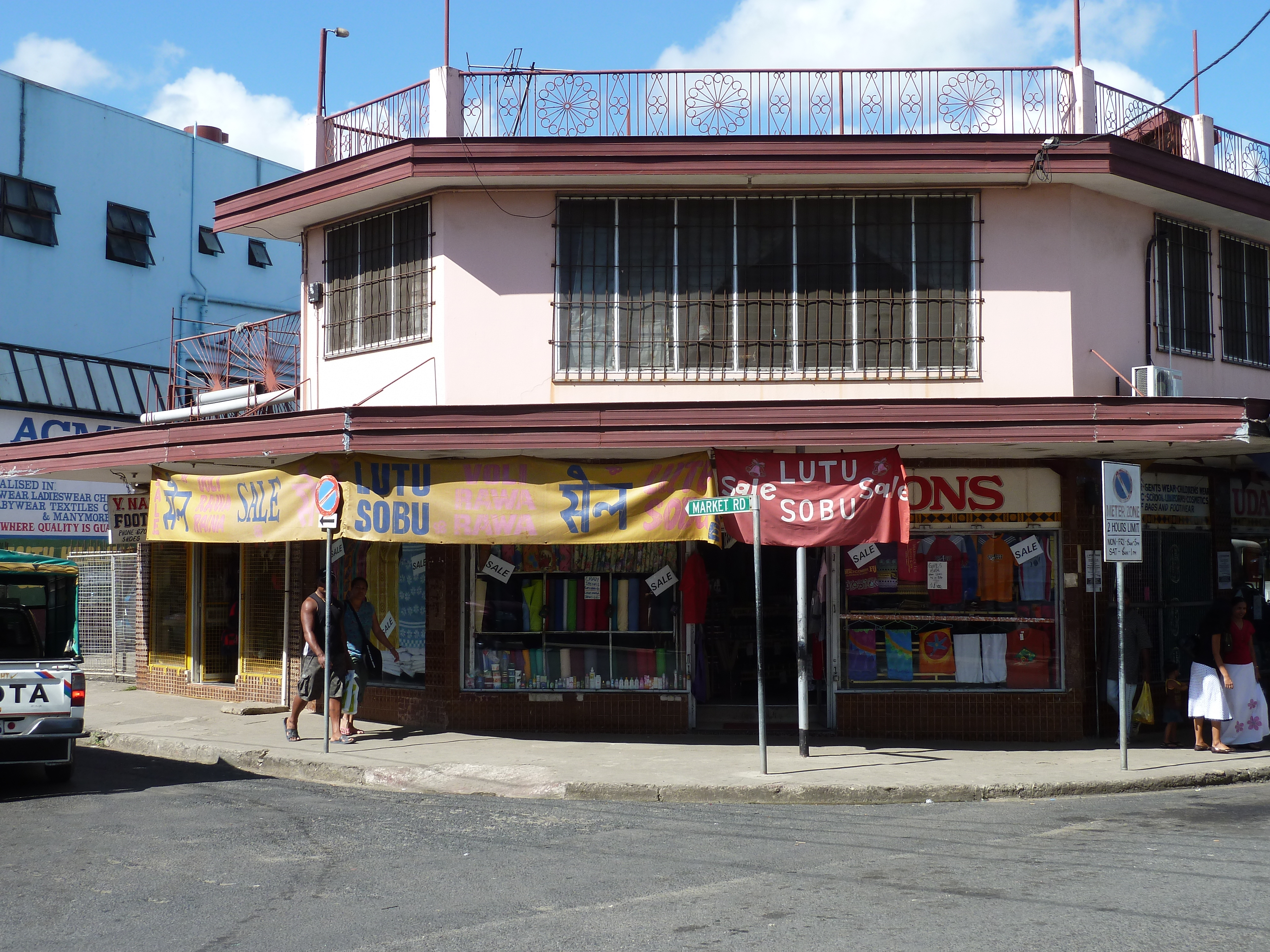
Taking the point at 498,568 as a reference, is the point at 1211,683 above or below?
below

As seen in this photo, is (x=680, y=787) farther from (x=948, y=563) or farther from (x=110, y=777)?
(x=110, y=777)

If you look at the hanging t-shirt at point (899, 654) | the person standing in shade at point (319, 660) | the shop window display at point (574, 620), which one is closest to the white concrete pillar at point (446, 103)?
the shop window display at point (574, 620)

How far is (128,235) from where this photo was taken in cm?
2814

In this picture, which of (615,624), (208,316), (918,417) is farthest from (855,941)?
(208,316)

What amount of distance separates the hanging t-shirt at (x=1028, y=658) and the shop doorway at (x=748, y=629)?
217 centimetres

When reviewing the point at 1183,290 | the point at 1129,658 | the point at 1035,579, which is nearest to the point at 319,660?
the point at 1035,579

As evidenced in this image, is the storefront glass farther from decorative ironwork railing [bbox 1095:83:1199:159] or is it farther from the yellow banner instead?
decorative ironwork railing [bbox 1095:83:1199:159]

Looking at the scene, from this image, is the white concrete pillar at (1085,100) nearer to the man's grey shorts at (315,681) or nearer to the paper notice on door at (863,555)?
the paper notice on door at (863,555)

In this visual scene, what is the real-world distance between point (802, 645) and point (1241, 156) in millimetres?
8738

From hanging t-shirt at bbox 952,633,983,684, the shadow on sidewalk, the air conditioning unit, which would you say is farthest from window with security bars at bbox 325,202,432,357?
the air conditioning unit

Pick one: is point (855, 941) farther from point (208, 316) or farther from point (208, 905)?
point (208, 316)

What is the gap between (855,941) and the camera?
5805mm

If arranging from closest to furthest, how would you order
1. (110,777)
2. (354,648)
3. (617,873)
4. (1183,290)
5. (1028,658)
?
(617,873) < (110,777) < (354,648) < (1028,658) < (1183,290)

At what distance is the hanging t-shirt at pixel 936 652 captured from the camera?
42.8 ft
